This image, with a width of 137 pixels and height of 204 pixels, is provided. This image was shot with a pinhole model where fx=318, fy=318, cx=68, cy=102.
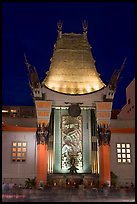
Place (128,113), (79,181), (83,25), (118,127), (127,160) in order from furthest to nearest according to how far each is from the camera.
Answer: (128,113)
(83,25)
(118,127)
(127,160)
(79,181)

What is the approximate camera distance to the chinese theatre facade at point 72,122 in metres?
23.7

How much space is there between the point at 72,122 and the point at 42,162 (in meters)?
4.11

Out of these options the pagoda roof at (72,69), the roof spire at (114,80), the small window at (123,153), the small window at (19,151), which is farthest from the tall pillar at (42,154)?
the roof spire at (114,80)

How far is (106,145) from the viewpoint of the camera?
23.8 m

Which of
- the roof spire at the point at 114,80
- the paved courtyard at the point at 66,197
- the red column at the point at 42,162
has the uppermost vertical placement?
the roof spire at the point at 114,80

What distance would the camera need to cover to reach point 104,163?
23.4 meters

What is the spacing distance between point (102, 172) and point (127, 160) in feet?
8.77

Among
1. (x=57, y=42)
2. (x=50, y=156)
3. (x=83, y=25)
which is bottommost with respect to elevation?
(x=50, y=156)

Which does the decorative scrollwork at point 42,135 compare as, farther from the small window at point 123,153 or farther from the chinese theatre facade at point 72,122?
the small window at point 123,153

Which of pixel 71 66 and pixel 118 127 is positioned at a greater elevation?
pixel 71 66

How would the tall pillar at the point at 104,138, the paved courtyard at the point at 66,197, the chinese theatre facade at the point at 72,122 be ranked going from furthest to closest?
the chinese theatre facade at the point at 72,122, the tall pillar at the point at 104,138, the paved courtyard at the point at 66,197

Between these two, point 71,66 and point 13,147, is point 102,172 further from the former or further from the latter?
point 71,66

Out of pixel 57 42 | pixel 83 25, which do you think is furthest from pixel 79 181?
pixel 83 25

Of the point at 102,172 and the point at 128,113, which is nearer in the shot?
the point at 102,172
